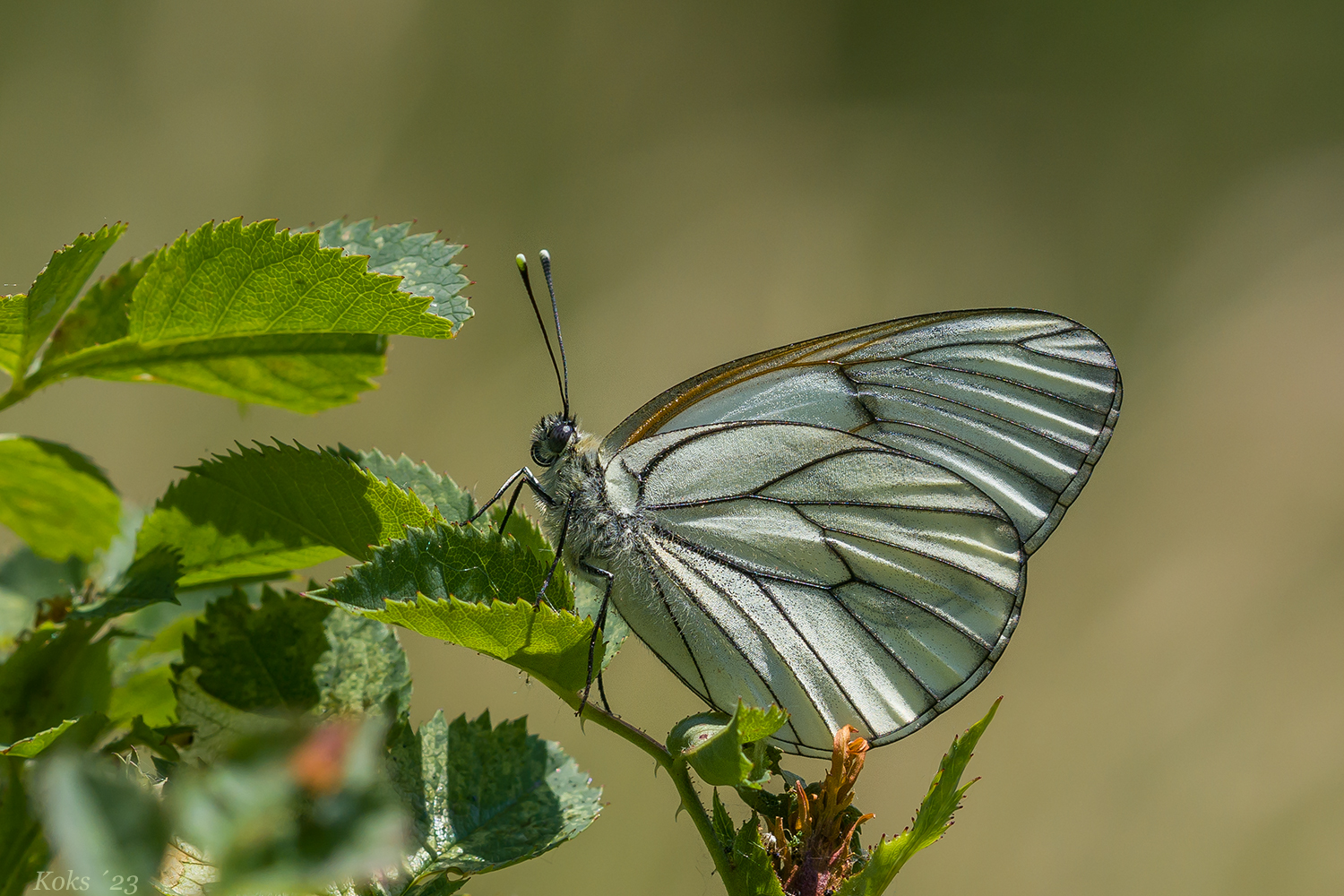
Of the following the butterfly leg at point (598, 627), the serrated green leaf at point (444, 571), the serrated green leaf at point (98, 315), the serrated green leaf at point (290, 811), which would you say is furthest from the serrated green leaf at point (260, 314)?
the serrated green leaf at point (290, 811)

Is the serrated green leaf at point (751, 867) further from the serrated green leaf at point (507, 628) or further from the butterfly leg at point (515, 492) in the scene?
the butterfly leg at point (515, 492)

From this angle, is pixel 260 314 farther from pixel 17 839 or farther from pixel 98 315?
pixel 17 839

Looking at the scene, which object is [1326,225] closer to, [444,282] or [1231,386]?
[1231,386]

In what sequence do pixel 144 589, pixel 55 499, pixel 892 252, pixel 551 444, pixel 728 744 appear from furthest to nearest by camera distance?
pixel 892 252 < pixel 551 444 < pixel 55 499 < pixel 144 589 < pixel 728 744

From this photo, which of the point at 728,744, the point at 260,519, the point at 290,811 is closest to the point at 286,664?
the point at 260,519

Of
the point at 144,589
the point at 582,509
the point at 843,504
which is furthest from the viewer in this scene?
the point at 843,504

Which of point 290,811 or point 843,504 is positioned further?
point 843,504
